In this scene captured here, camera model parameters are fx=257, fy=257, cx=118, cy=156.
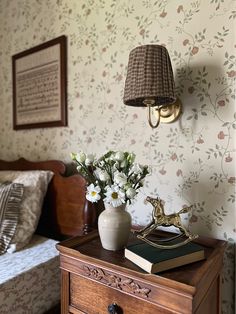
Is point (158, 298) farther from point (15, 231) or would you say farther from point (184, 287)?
point (15, 231)

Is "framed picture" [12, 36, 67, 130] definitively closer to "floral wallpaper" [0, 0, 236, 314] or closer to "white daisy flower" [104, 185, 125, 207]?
"floral wallpaper" [0, 0, 236, 314]

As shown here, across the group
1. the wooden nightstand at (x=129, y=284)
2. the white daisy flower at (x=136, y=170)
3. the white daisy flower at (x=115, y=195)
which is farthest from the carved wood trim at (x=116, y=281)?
the white daisy flower at (x=136, y=170)

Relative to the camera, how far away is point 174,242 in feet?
2.85

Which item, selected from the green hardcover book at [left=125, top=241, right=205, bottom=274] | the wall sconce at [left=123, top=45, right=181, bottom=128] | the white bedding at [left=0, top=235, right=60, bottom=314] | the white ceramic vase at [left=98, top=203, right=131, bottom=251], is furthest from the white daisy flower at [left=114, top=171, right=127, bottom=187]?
the white bedding at [left=0, top=235, right=60, bottom=314]

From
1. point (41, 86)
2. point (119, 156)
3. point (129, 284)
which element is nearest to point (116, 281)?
point (129, 284)

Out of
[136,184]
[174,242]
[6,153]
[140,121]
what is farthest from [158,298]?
[6,153]

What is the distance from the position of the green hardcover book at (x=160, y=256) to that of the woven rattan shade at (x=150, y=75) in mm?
543

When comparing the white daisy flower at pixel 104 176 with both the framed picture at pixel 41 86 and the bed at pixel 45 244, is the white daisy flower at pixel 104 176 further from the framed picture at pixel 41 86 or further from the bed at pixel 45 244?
the framed picture at pixel 41 86

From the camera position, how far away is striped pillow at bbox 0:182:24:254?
4.18 feet

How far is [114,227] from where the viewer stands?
2.92 ft

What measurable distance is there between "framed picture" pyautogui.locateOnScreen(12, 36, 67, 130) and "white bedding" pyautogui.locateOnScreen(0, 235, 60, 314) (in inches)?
29.8

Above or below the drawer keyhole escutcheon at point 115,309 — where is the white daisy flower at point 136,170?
above

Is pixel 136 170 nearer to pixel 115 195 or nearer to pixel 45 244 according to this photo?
pixel 115 195

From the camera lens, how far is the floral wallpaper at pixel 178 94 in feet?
3.35
